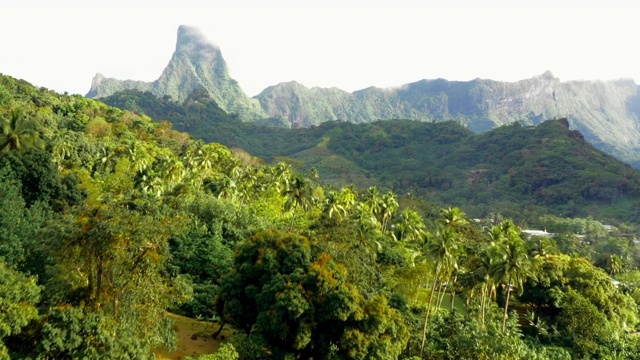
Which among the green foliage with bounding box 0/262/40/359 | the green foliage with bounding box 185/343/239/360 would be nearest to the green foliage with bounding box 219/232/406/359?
the green foliage with bounding box 185/343/239/360

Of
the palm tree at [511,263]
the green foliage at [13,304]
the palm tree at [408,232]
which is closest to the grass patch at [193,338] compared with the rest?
the green foliage at [13,304]

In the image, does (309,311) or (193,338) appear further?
(193,338)

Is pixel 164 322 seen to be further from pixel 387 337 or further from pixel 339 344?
pixel 387 337

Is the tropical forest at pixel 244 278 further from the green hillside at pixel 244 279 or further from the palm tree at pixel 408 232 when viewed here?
the palm tree at pixel 408 232

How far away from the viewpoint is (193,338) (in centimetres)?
3247

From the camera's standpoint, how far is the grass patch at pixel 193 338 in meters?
29.2

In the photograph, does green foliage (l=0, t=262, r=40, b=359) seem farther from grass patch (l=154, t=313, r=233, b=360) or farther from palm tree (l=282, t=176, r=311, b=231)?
palm tree (l=282, t=176, r=311, b=231)

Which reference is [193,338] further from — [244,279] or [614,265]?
[614,265]

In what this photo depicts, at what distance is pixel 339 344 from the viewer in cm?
2695

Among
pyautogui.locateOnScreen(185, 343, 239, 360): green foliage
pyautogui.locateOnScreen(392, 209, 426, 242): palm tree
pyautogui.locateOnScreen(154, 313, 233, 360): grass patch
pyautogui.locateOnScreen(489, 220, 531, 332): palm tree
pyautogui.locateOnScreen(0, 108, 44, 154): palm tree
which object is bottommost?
pyautogui.locateOnScreen(154, 313, 233, 360): grass patch

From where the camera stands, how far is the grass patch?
95.9 ft

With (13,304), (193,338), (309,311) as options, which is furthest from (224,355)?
(13,304)

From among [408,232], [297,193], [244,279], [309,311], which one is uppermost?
[297,193]

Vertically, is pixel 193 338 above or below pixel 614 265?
above
